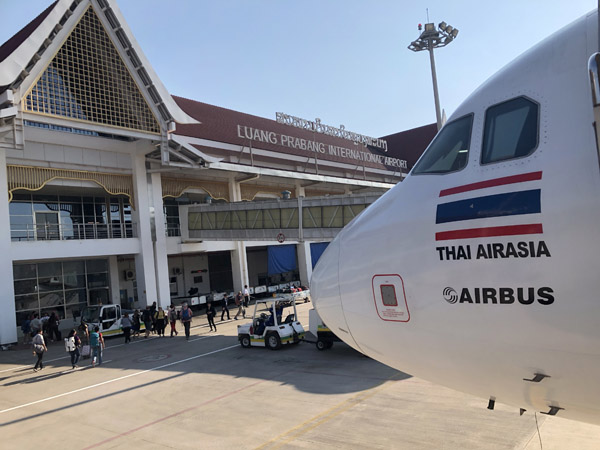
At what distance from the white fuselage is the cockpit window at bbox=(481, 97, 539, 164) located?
0.05 meters

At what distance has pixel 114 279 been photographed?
32.2m

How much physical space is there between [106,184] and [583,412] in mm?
27664

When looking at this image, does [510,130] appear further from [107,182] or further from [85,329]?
[107,182]

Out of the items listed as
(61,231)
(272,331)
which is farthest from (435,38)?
(61,231)

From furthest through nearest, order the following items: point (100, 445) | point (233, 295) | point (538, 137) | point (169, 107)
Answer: point (233, 295), point (169, 107), point (100, 445), point (538, 137)

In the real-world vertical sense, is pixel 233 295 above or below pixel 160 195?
below

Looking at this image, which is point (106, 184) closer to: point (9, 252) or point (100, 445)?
point (9, 252)

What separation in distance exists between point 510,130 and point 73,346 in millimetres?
17612

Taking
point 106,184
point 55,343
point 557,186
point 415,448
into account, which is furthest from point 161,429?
point 106,184

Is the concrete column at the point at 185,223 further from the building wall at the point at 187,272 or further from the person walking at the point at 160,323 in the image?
the person walking at the point at 160,323

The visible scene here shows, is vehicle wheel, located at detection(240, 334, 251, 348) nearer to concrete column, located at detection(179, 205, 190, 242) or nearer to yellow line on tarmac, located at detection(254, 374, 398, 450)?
yellow line on tarmac, located at detection(254, 374, 398, 450)

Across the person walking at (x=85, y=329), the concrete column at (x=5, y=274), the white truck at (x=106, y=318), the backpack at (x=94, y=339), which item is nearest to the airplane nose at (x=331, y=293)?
the backpack at (x=94, y=339)

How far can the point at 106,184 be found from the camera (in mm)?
27344

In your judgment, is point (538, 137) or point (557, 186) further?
point (538, 137)
